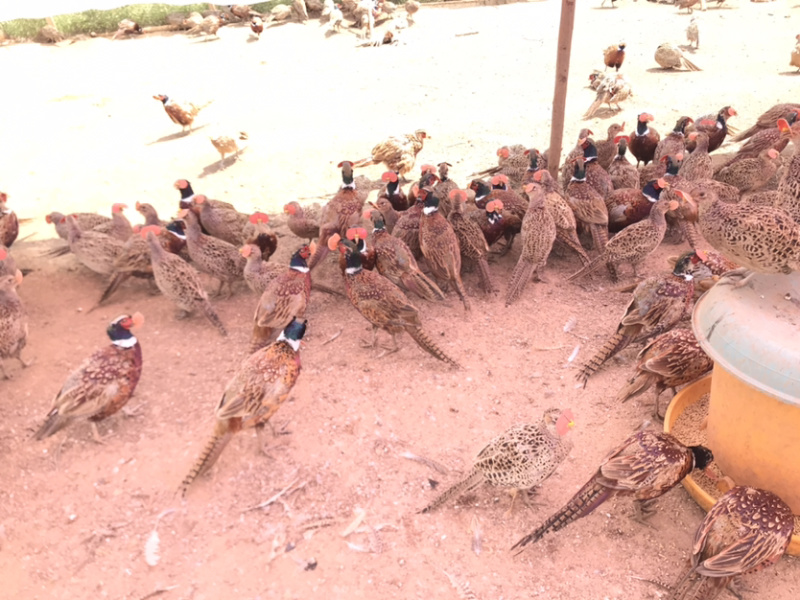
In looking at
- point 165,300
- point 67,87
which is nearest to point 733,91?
point 165,300

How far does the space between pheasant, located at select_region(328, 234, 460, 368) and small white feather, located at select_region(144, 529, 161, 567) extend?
258 cm

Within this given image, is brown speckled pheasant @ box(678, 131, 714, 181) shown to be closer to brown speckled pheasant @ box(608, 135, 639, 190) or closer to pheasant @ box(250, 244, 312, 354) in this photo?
brown speckled pheasant @ box(608, 135, 639, 190)

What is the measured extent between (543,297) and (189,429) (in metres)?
3.89

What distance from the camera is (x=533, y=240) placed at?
21.1 ft

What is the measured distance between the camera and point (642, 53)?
13945 mm

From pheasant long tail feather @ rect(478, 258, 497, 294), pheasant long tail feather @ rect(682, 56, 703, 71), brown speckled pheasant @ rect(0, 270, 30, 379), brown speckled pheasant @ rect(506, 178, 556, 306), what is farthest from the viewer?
pheasant long tail feather @ rect(682, 56, 703, 71)

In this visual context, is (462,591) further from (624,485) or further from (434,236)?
(434,236)

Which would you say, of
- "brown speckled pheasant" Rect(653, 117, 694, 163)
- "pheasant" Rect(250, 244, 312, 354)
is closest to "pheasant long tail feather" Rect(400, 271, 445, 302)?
"pheasant" Rect(250, 244, 312, 354)

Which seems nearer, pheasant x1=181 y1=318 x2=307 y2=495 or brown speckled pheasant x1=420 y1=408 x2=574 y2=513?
brown speckled pheasant x1=420 y1=408 x2=574 y2=513

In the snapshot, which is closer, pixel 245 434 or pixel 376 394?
pixel 245 434

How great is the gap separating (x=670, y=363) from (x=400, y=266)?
9.51 ft

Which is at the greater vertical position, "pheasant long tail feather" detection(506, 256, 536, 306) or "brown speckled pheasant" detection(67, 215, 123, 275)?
"brown speckled pheasant" detection(67, 215, 123, 275)

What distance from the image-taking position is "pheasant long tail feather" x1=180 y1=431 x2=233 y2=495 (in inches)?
172

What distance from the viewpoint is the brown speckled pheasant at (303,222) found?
23.9ft
